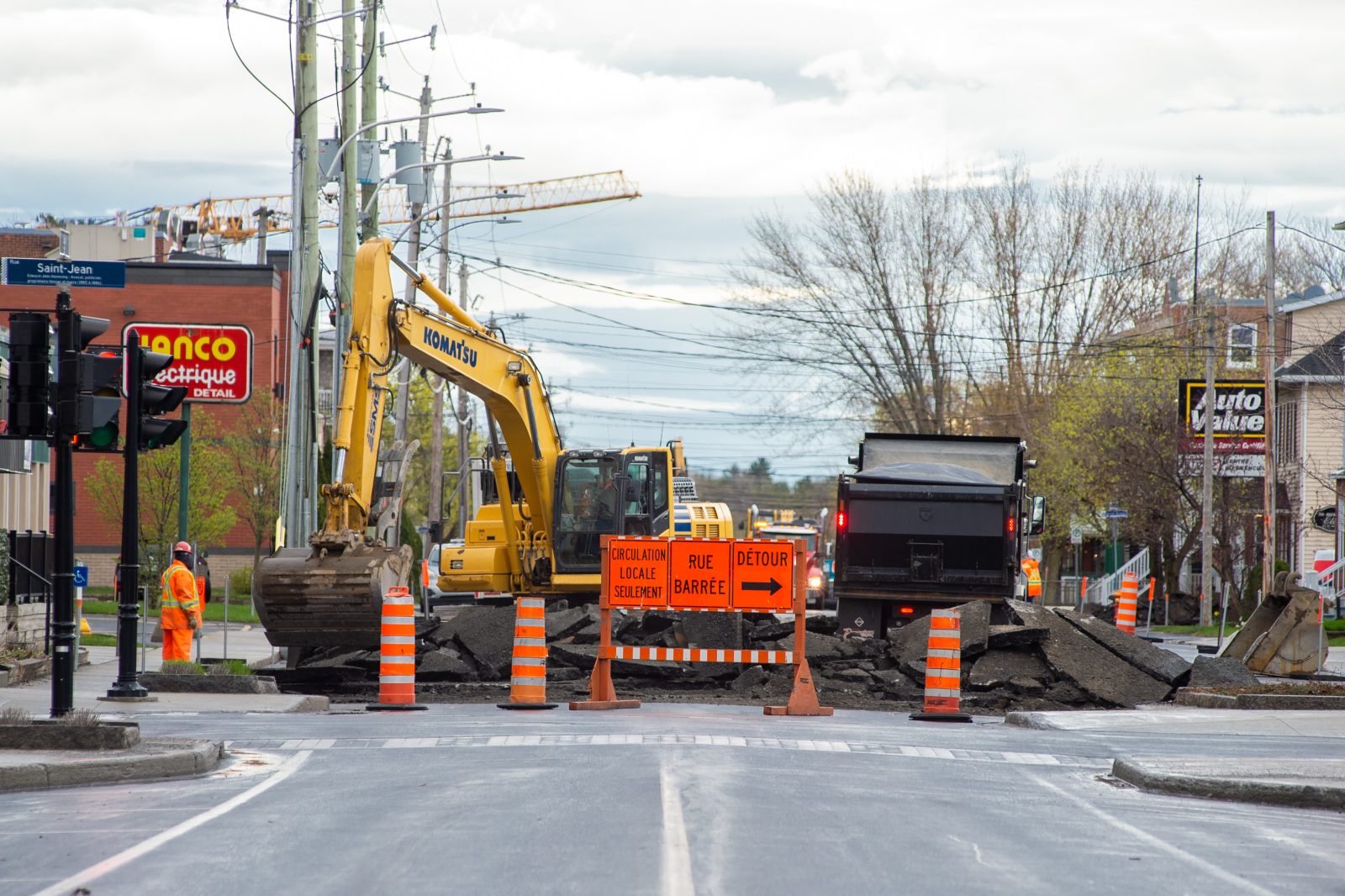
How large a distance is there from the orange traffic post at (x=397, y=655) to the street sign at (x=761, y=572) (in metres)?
3.55

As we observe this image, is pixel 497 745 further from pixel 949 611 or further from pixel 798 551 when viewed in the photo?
pixel 949 611

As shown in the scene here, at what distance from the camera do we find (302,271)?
25.1 meters

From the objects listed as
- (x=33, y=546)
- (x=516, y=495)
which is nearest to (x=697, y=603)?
(x=516, y=495)

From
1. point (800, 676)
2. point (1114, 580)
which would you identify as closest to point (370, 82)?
point (800, 676)

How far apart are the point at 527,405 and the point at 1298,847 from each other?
54.9 feet

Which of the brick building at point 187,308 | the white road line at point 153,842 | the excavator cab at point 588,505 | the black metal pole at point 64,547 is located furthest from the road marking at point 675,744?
the brick building at point 187,308

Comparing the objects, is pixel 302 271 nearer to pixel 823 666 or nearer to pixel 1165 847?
pixel 823 666

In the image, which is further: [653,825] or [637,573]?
[637,573]

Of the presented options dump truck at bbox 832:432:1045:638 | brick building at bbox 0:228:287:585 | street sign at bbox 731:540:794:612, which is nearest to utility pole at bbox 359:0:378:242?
dump truck at bbox 832:432:1045:638

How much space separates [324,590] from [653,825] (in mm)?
10746

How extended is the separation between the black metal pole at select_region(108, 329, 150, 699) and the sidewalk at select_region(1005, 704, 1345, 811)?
929 cm

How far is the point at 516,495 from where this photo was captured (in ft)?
91.4

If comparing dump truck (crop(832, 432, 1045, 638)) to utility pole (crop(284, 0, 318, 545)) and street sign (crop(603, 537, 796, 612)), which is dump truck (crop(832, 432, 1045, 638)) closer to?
street sign (crop(603, 537, 796, 612))

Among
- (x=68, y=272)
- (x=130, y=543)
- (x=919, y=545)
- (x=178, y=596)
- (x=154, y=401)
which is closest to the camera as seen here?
(x=154, y=401)
